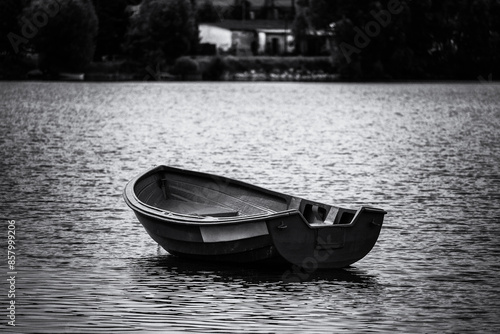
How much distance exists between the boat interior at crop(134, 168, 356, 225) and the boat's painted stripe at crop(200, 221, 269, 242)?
2.69 m

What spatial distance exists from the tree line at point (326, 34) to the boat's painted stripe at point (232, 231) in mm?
122194

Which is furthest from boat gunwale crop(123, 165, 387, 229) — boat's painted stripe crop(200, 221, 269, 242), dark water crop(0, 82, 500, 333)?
dark water crop(0, 82, 500, 333)

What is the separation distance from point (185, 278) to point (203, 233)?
3.38 feet

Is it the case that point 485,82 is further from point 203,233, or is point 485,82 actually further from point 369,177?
point 203,233

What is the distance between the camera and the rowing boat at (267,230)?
69.1ft

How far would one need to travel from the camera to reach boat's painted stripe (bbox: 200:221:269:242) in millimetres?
21031

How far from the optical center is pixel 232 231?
21500mm

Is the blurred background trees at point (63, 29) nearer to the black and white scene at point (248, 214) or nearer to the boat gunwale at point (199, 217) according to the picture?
the black and white scene at point (248, 214)

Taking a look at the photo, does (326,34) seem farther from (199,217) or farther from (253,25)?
(199,217)

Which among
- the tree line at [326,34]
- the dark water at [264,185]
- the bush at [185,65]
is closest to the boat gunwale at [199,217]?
the dark water at [264,185]

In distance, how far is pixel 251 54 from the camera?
562ft

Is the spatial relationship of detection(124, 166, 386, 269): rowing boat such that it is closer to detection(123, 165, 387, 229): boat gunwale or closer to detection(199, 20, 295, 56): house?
detection(123, 165, 387, 229): boat gunwale

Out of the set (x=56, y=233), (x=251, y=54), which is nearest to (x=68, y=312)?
(x=56, y=233)

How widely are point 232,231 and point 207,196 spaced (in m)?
4.29
